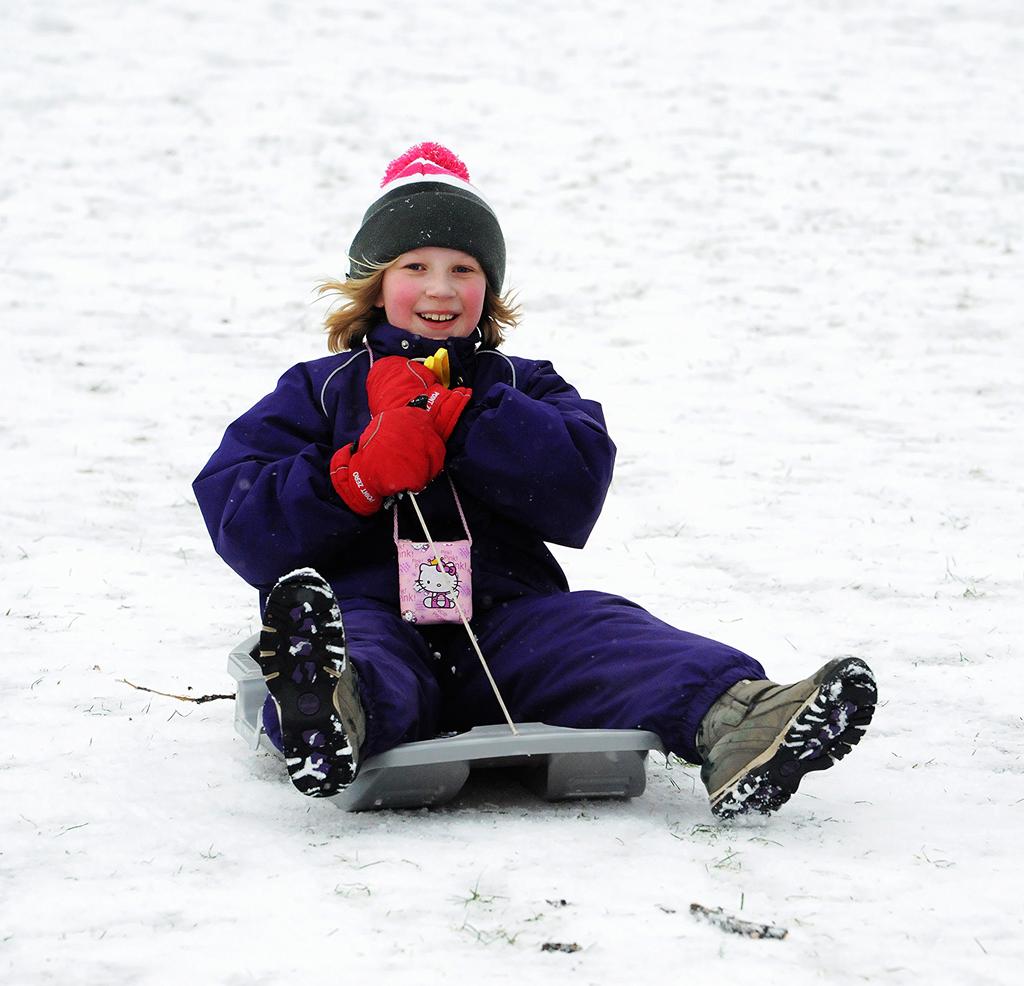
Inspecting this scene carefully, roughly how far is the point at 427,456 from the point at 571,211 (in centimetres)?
671

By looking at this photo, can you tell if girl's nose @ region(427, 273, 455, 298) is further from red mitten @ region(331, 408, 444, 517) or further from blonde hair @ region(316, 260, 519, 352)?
red mitten @ region(331, 408, 444, 517)

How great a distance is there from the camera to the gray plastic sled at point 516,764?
255cm

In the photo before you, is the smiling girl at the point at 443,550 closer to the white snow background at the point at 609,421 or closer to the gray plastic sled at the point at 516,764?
the gray plastic sled at the point at 516,764

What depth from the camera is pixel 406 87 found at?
38.0ft

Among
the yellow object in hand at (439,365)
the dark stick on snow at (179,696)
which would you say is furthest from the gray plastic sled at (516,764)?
the yellow object in hand at (439,365)

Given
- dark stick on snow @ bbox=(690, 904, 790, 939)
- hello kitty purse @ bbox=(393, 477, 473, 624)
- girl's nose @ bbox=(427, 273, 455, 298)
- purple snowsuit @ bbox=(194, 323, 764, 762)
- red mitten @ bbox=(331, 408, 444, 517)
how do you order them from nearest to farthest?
dark stick on snow @ bbox=(690, 904, 790, 939), purple snowsuit @ bbox=(194, 323, 764, 762), red mitten @ bbox=(331, 408, 444, 517), hello kitty purse @ bbox=(393, 477, 473, 624), girl's nose @ bbox=(427, 273, 455, 298)

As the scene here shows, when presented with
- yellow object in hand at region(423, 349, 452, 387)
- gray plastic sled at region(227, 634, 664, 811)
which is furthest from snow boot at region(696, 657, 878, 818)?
yellow object in hand at region(423, 349, 452, 387)

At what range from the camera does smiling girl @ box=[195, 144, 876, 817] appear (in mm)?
2426

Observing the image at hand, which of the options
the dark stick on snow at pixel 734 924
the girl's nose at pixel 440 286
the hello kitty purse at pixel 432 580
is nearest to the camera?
the dark stick on snow at pixel 734 924

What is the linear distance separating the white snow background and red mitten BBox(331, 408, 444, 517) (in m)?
0.63

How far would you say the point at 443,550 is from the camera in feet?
9.89

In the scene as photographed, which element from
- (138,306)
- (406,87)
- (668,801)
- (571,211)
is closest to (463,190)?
(668,801)

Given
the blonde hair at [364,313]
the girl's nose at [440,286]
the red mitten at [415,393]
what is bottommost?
the red mitten at [415,393]

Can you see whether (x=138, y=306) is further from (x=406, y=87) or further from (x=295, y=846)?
(x=295, y=846)
